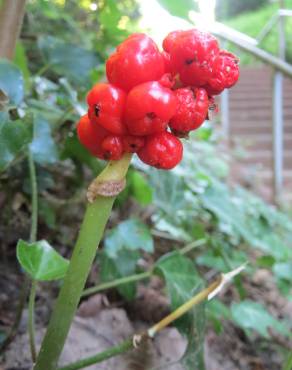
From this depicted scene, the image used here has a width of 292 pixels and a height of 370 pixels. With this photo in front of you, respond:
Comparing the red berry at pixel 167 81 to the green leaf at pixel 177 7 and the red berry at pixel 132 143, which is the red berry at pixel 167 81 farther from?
the green leaf at pixel 177 7

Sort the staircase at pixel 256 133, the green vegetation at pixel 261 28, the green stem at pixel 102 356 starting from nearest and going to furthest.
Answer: the green stem at pixel 102 356
the staircase at pixel 256 133
the green vegetation at pixel 261 28

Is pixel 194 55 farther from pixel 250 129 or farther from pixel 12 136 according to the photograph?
pixel 250 129

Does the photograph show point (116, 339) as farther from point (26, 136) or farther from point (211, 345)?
point (26, 136)

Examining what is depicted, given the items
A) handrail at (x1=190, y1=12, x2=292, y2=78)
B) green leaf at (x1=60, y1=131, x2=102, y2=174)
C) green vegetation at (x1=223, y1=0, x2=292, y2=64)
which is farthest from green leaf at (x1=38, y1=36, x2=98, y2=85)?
green vegetation at (x1=223, y1=0, x2=292, y2=64)

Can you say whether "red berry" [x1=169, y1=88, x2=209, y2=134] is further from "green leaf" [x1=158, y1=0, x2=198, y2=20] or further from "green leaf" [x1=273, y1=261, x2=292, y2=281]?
"green leaf" [x1=273, y1=261, x2=292, y2=281]

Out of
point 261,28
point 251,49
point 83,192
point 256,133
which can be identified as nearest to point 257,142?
point 256,133

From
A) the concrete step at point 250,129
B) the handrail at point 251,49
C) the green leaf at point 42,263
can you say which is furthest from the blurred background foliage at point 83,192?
the concrete step at point 250,129

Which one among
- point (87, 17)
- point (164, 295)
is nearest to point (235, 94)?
point (87, 17)
